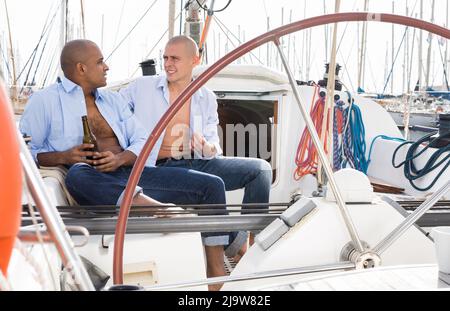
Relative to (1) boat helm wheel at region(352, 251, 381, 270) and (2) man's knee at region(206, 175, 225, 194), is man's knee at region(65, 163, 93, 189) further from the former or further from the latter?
(1) boat helm wheel at region(352, 251, 381, 270)

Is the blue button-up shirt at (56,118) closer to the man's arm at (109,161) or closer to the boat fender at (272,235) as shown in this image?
the man's arm at (109,161)

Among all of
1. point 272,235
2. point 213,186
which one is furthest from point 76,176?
point 272,235

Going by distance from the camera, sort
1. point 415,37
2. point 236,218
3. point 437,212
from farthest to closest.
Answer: point 415,37, point 437,212, point 236,218

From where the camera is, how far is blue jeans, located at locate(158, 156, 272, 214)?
275cm

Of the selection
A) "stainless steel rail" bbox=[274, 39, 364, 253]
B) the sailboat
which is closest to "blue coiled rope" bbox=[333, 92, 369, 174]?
the sailboat

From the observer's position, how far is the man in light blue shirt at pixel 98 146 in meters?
2.11

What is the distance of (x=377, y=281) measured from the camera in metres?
1.12

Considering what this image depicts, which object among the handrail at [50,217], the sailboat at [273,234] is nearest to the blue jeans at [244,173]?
the sailboat at [273,234]

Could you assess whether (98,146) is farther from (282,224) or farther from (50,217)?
(50,217)

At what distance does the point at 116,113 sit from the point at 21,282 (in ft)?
6.22

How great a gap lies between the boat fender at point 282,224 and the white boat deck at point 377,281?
0.46m

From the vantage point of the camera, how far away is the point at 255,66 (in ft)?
13.1
